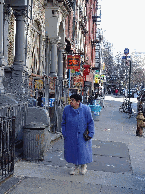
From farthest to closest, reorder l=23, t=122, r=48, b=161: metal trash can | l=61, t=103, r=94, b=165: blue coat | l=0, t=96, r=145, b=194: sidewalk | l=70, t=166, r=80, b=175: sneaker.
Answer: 1. l=23, t=122, r=48, b=161: metal trash can
2. l=70, t=166, r=80, b=175: sneaker
3. l=61, t=103, r=94, b=165: blue coat
4. l=0, t=96, r=145, b=194: sidewalk

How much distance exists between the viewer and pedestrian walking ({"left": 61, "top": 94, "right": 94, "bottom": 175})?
599 centimetres

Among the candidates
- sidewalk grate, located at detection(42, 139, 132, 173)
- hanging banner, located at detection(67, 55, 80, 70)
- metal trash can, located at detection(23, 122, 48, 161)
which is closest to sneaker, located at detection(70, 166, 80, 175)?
sidewalk grate, located at detection(42, 139, 132, 173)

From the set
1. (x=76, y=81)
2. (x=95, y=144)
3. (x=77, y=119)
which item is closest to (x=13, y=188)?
(x=77, y=119)

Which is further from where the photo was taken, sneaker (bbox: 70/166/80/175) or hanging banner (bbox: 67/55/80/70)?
hanging banner (bbox: 67/55/80/70)

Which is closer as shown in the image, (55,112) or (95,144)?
(95,144)

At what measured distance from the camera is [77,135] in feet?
19.7

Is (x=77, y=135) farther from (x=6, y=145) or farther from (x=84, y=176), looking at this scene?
(x=6, y=145)

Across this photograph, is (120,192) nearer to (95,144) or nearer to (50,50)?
(95,144)

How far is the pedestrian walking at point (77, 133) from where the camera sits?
599cm

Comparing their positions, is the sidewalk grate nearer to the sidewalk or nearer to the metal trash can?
the sidewalk

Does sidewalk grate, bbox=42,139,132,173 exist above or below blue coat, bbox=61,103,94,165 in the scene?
below

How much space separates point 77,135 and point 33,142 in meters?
1.56

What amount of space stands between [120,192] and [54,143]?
15.4 feet

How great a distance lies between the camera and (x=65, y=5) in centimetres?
1955
